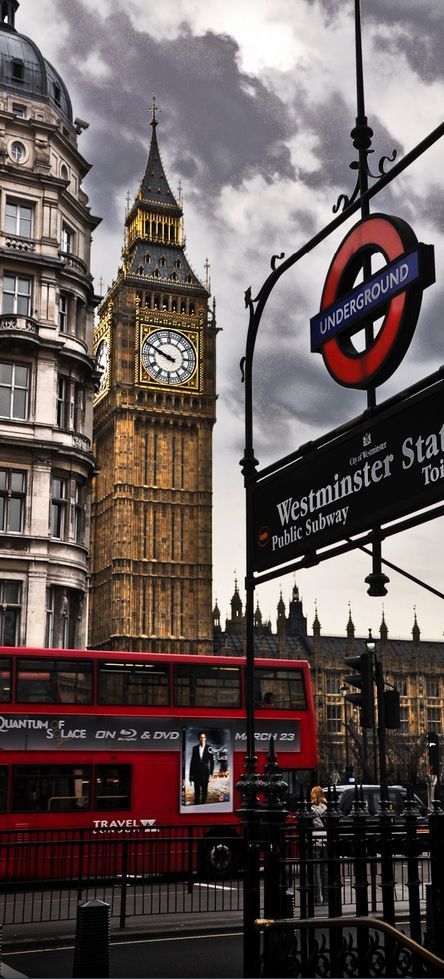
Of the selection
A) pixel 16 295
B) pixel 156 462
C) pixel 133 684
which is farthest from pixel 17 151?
pixel 156 462

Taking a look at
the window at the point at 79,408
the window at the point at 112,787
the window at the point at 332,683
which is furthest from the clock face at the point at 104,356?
the window at the point at 112,787

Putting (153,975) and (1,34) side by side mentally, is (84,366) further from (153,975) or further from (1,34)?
(153,975)

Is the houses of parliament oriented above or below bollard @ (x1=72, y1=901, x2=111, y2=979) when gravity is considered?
above

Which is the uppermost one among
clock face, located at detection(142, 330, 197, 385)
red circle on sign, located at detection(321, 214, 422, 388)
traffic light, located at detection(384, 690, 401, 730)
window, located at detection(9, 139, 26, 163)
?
clock face, located at detection(142, 330, 197, 385)

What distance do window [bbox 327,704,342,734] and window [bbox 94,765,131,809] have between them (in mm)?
97172

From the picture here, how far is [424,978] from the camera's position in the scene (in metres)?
7.57

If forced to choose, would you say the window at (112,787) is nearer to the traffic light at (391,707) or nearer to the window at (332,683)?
the traffic light at (391,707)

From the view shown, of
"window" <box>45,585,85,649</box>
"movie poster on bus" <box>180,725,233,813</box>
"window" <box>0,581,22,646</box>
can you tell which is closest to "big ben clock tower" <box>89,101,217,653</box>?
"window" <box>45,585,85,649</box>

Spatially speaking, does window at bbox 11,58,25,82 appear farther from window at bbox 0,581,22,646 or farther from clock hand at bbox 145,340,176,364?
clock hand at bbox 145,340,176,364

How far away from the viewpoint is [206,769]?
22453mm

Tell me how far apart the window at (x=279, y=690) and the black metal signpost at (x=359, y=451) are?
1486 cm

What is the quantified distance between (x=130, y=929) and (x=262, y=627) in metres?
116

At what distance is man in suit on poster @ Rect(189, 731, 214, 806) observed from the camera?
22312 mm

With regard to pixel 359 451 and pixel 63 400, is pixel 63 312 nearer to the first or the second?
pixel 63 400
